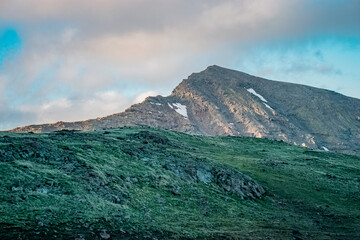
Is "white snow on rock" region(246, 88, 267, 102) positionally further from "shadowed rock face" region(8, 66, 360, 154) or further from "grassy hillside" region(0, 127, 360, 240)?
"grassy hillside" region(0, 127, 360, 240)

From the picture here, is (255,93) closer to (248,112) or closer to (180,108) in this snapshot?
(248,112)

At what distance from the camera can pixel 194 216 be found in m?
25.7

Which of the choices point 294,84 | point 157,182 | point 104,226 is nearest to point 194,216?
point 157,182

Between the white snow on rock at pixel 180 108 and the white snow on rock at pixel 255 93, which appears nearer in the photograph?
the white snow on rock at pixel 180 108

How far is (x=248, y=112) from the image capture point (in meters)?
147

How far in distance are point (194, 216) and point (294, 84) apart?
598ft

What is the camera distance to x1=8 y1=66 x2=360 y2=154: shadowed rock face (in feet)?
428

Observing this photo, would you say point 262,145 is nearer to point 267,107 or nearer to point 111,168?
point 111,168

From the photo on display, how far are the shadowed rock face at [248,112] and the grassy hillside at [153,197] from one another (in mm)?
78158

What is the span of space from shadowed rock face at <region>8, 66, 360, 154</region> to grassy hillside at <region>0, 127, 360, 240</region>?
256 feet

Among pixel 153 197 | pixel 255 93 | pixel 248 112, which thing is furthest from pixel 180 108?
pixel 153 197

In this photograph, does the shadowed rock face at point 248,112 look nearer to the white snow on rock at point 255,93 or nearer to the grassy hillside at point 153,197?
the white snow on rock at point 255,93

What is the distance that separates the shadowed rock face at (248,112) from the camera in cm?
13050

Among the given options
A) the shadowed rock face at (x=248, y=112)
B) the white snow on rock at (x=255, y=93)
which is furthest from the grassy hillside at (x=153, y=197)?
the white snow on rock at (x=255, y=93)
